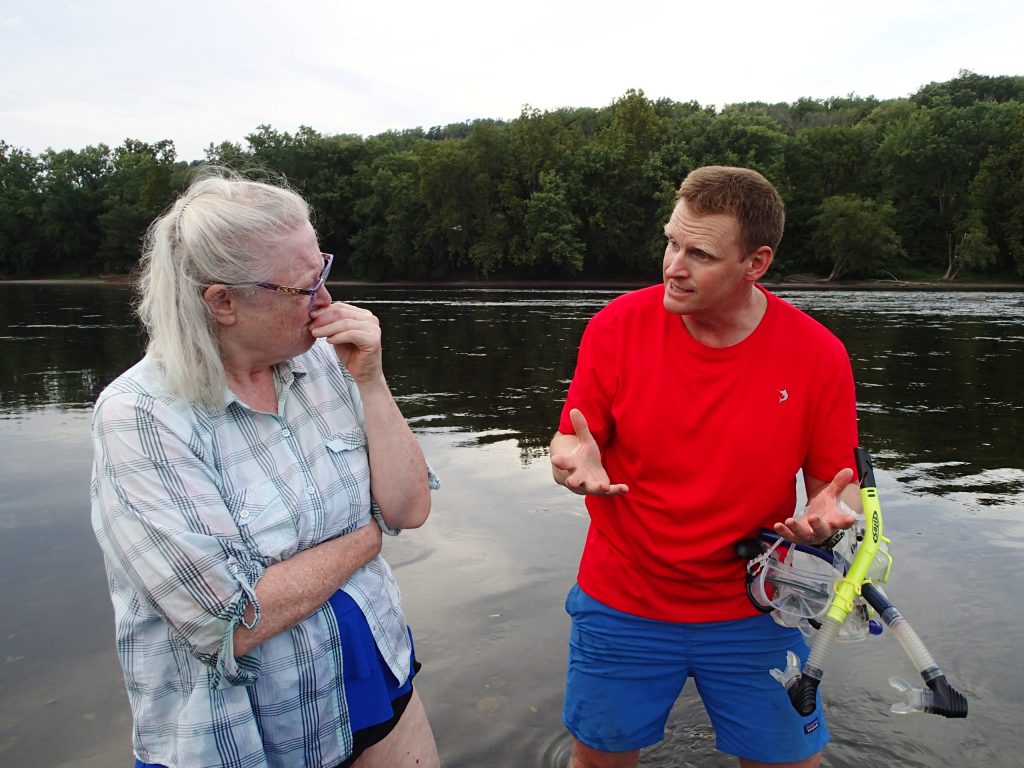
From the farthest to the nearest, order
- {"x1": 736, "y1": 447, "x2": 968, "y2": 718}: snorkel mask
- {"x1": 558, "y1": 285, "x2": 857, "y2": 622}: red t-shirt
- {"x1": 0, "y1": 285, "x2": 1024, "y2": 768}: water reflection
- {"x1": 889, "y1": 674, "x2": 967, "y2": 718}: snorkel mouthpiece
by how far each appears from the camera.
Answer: {"x1": 0, "y1": 285, "x2": 1024, "y2": 768}: water reflection → {"x1": 558, "y1": 285, "x2": 857, "y2": 622}: red t-shirt → {"x1": 736, "y1": 447, "x2": 968, "y2": 718}: snorkel mask → {"x1": 889, "y1": 674, "x2": 967, "y2": 718}: snorkel mouthpiece

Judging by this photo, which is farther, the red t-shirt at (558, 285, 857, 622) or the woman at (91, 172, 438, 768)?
the red t-shirt at (558, 285, 857, 622)

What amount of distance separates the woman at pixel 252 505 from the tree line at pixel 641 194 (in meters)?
53.7

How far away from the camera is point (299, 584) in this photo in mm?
2014

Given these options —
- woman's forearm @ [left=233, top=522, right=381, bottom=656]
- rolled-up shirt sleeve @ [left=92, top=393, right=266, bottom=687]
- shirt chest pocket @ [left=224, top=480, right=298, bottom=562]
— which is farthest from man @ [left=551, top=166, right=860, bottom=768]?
rolled-up shirt sleeve @ [left=92, top=393, right=266, bottom=687]

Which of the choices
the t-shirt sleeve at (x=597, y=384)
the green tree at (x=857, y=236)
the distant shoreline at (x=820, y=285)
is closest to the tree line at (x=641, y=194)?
the green tree at (x=857, y=236)

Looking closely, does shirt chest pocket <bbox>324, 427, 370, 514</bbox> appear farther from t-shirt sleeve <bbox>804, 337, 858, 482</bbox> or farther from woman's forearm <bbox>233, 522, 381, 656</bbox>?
t-shirt sleeve <bbox>804, 337, 858, 482</bbox>

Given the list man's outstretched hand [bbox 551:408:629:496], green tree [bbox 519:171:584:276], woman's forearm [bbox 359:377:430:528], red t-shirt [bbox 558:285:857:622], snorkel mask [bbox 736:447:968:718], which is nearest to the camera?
snorkel mask [bbox 736:447:968:718]

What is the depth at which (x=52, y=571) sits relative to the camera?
5.30 m

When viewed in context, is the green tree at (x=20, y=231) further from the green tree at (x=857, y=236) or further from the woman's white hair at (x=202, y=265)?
the woman's white hair at (x=202, y=265)

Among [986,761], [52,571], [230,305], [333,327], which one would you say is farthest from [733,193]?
[52,571]

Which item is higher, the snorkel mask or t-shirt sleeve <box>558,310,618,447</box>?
t-shirt sleeve <box>558,310,618,447</box>

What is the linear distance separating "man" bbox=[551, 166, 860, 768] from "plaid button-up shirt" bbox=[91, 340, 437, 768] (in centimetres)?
86

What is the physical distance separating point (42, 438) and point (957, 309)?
31440 millimetres

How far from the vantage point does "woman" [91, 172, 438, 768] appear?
1862 millimetres
